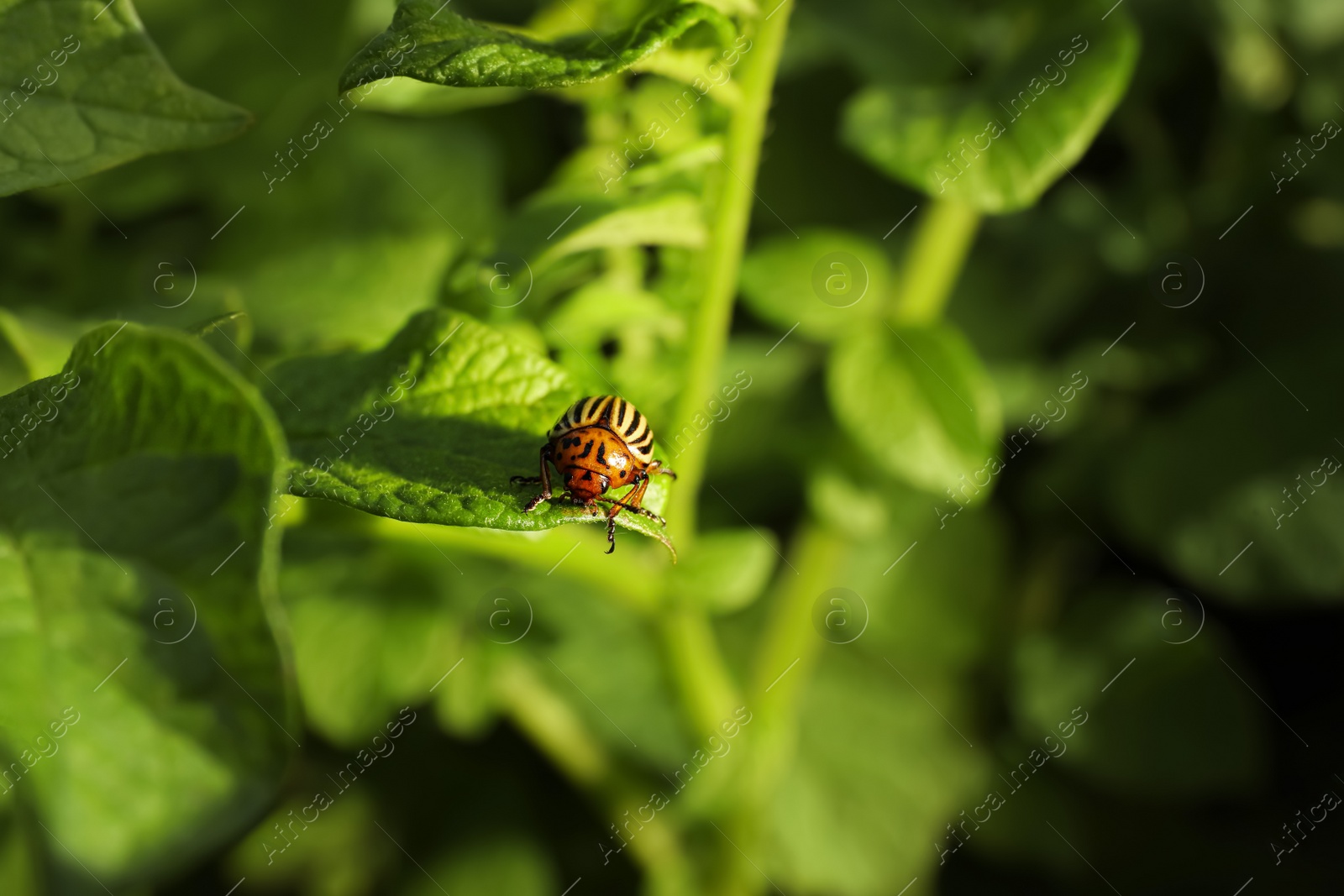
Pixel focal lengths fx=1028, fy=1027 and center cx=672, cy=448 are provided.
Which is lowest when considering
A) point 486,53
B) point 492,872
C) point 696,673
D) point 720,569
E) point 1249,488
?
point 492,872

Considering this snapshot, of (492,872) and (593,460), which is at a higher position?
(593,460)

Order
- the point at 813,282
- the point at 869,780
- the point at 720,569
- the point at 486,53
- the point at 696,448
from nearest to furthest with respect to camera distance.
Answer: the point at 486,53
the point at 696,448
the point at 720,569
the point at 813,282
the point at 869,780

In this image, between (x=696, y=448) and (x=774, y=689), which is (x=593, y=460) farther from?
(x=774, y=689)

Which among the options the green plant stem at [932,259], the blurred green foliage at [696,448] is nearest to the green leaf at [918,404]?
the blurred green foliage at [696,448]

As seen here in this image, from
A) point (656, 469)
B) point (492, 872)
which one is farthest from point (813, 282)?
point (492, 872)

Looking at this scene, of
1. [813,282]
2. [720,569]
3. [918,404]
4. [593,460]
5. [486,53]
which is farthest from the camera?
[813,282]

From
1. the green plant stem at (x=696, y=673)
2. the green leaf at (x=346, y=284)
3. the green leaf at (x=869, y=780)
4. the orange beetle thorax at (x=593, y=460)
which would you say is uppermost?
the orange beetle thorax at (x=593, y=460)

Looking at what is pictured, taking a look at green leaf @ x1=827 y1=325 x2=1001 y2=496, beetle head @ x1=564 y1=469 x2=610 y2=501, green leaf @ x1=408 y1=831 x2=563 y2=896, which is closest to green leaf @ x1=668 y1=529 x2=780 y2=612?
green leaf @ x1=827 y1=325 x2=1001 y2=496

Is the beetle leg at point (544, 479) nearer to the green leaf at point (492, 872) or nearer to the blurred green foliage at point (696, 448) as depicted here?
the blurred green foliage at point (696, 448)
